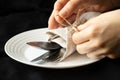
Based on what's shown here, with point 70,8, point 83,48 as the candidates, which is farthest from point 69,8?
point 83,48

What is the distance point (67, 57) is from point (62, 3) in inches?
6.0

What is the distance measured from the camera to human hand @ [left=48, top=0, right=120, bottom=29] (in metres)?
0.65

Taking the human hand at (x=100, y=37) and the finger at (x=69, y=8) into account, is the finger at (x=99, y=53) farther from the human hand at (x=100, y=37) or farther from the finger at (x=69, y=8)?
the finger at (x=69, y=8)

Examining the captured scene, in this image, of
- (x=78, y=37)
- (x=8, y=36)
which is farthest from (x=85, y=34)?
(x=8, y=36)

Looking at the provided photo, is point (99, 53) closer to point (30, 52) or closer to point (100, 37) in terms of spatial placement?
point (100, 37)

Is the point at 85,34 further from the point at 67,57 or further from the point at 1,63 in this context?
the point at 1,63

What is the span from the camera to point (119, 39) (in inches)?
22.9

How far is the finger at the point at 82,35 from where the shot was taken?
1.88ft

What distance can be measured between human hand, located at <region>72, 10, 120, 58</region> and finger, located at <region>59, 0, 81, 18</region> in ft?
0.22

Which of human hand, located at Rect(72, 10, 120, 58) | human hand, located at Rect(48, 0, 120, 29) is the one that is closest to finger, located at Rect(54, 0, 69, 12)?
human hand, located at Rect(48, 0, 120, 29)

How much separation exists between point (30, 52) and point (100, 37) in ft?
0.57

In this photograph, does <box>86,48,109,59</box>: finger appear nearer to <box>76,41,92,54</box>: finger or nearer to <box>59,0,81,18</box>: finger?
<box>76,41,92,54</box>: finger

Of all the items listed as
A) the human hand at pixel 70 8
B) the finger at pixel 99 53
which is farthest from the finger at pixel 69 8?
the finger at pixel 99 53

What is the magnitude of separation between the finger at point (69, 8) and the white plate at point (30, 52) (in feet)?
0.30
